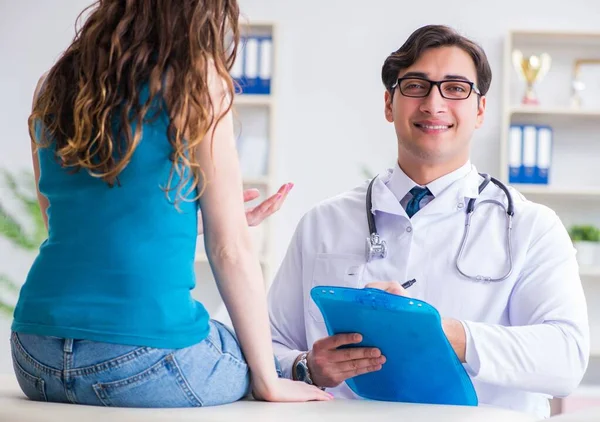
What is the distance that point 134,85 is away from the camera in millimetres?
1286

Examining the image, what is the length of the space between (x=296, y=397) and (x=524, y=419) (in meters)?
0.36

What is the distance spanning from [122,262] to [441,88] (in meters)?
1.17

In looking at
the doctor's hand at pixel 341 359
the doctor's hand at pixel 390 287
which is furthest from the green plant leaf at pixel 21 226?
the doctor's hand at pixel 390 287

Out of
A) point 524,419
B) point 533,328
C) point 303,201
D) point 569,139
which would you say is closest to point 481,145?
point 569,139

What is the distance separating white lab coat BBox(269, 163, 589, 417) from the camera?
5.86ft

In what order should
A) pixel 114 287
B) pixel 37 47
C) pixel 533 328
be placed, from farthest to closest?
pixel 37 47, pixel 533 328, pixel 114 287

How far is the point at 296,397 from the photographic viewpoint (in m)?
1.44

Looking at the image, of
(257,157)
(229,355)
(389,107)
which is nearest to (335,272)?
(389,107)

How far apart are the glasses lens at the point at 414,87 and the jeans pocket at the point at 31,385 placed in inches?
48.5

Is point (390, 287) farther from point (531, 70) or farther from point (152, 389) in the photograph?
point (531, 70)

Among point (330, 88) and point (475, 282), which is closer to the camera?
point (475, 282)

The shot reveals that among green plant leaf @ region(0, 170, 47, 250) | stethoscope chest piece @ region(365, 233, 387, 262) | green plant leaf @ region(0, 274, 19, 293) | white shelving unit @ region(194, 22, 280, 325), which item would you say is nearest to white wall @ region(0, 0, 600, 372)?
white shelving unit @ region(194, 22, 280, 325)

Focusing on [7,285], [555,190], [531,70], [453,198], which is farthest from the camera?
[7,285]

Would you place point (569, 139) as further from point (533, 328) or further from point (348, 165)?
point (533, 328)
